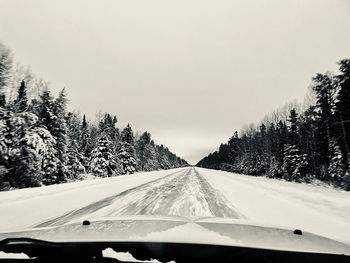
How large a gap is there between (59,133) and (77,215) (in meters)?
23.9

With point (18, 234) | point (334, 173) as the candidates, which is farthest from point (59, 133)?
point (334, 173)

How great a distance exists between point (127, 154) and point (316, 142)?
38.8 meters

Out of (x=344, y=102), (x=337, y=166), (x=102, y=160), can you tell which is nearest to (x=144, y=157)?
(x=102, y=160)

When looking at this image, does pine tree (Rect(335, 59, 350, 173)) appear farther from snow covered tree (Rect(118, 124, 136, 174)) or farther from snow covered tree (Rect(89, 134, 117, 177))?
snow covered tree (Rect(118, 124, 136, 174))

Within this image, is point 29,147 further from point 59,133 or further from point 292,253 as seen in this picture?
point 292,253

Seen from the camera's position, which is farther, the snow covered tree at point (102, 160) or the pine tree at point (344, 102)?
the snow covered tree at point (102, 160)

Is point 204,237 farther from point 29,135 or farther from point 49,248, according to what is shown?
point 29,135

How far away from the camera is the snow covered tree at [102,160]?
3781cm

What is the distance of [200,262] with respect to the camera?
6.42 feet

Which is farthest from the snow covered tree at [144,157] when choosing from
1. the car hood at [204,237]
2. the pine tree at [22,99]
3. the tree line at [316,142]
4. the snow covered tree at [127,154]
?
the car hood at [204,237]

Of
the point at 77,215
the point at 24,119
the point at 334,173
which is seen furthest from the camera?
the point at 334,173

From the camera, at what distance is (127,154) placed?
51.5 m

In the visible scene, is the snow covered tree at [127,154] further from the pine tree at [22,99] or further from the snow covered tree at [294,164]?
the snow covered tree at [294,164]

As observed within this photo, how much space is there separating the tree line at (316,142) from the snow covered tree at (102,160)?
2897 centimetres
